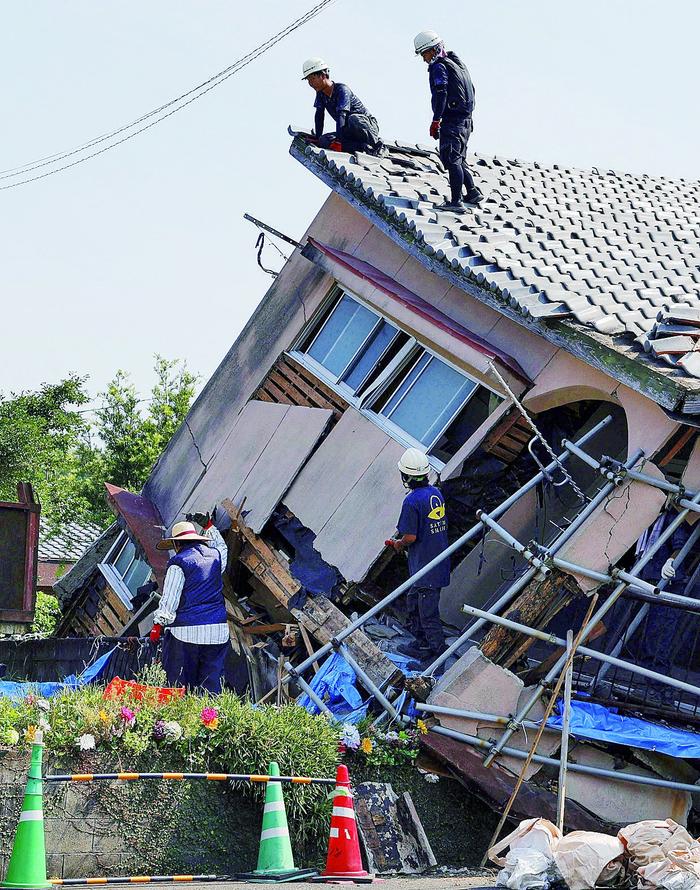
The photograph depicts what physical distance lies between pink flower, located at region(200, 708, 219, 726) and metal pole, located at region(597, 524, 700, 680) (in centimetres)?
322

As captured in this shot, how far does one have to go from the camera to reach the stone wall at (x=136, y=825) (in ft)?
23.5

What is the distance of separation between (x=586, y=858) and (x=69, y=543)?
30318mm

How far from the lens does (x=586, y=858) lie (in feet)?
22.7

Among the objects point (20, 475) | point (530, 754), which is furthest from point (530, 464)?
point (20, 475)

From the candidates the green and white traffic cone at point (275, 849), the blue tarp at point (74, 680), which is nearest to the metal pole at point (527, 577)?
the green and white traffic cone at point (275, 849)

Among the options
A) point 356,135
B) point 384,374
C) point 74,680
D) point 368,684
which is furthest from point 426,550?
point 356,135

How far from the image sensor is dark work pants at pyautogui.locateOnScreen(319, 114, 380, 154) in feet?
45.1

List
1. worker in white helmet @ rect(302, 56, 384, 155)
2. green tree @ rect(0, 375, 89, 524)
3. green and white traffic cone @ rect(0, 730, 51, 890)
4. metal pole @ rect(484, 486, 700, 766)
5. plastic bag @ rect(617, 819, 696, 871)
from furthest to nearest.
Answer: green tree @ rect(0, 375, 89, 524) < worker in white helmet @ rect(302, 56, 384, 155) < metal pole @ rect(484, 486, 700, 766) < plastic bag @ rect(617, 819, 696, 871) < green and white traffic cone @ rect(0, 730, 51, 890)

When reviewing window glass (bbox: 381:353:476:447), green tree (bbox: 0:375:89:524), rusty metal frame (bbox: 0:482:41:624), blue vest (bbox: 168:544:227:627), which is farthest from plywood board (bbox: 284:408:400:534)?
green tree (bbox: 0:375:89:524)

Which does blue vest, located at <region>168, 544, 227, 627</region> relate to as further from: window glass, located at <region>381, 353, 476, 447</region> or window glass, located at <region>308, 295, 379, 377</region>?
window glass, located at <region>308, 295, 379, 377</region>

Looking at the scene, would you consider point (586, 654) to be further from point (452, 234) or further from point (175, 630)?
point (452, 234)

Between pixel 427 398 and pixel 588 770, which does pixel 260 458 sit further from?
pixel 588 770

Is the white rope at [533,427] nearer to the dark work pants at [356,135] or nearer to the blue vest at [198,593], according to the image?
the blue vest at [198,593]

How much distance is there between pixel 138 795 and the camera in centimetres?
752
